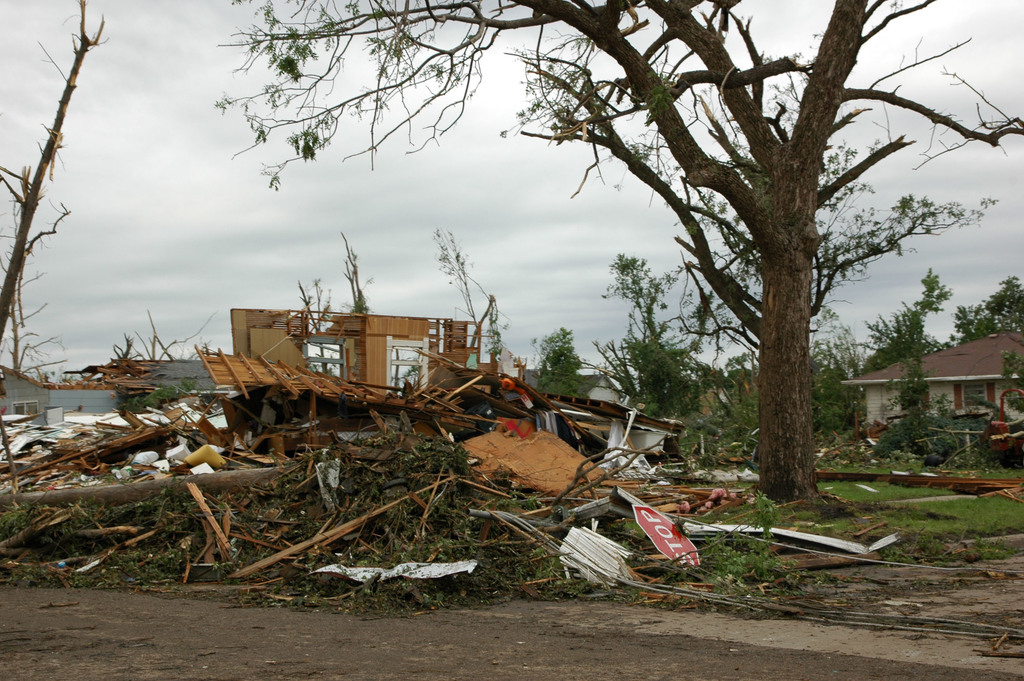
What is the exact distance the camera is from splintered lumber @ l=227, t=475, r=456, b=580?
25.1 ft

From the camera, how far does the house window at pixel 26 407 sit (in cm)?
3070

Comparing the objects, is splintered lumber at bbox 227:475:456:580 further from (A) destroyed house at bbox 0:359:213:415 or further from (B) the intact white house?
(B) the intact white house

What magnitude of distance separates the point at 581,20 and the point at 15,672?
9.60 m

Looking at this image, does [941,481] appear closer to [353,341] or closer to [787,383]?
[787,383]

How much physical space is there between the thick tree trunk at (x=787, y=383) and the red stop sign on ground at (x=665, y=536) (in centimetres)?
376

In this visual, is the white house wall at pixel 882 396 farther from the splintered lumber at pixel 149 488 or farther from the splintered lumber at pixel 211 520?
the splintered lumber at pixel 211 520

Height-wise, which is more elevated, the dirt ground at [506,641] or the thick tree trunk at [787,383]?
the thick tree trunk at [787,383]

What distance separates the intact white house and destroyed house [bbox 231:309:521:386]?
14355 millimetres

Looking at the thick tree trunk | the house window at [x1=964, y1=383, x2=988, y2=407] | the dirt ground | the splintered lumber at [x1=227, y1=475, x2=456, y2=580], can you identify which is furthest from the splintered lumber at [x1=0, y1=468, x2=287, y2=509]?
Result: the house window at [x1=964, y1=383, x2=988, y2=407]

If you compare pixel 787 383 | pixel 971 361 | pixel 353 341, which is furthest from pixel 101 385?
pixel 971 361

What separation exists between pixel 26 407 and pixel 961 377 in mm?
34492

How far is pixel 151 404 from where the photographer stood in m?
23.4

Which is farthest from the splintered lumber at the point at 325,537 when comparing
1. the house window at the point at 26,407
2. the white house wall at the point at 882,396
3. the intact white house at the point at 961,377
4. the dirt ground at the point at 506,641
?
the house window at the point at 26,407

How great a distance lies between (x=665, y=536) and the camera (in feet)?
25.6
